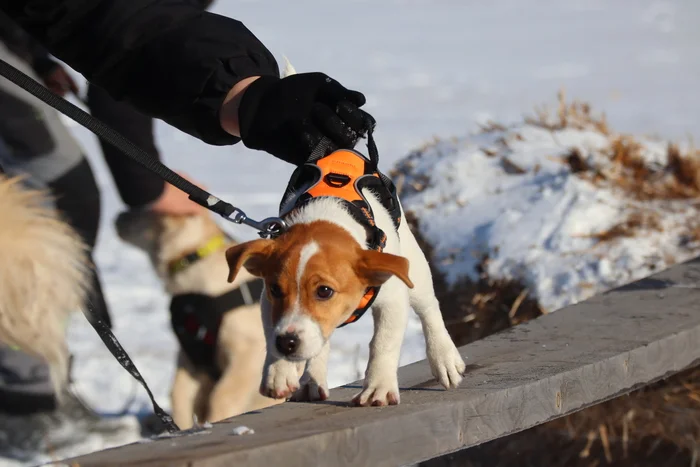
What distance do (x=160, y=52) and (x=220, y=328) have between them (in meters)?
1.68

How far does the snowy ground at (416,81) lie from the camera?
4.66 metres

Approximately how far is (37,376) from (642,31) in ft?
38.7

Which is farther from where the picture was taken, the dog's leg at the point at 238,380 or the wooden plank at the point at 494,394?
the dog's leg at the point at 238,380

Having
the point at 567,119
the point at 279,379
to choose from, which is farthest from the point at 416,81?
the point at 279,379

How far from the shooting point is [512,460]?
3.23 metres

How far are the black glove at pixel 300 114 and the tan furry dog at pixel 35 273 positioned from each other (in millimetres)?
896

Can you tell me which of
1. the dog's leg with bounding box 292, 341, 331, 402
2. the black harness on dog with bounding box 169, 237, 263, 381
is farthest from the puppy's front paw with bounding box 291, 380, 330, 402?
the black harness on dog with bounding box 169, 237, 263, 381

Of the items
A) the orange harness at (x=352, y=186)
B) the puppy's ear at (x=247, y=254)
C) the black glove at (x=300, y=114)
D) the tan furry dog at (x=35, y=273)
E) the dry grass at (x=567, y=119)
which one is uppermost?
the dry grass at (x=567, y=119)

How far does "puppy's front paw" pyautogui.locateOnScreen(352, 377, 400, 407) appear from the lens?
5.90 feet

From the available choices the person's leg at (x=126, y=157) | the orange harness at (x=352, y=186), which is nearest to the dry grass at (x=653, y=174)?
the person's leg at (x=126, y=157)

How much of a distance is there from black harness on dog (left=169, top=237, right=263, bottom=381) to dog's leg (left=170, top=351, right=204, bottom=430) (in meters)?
0.06

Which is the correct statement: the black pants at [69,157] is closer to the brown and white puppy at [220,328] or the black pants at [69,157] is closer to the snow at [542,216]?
the brown and white puppy at [220,328]

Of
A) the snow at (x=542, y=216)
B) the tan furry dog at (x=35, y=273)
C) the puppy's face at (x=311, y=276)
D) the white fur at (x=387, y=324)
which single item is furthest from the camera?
the snow at (x=542, y=216)

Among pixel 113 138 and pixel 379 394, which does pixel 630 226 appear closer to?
pixel 379 394
